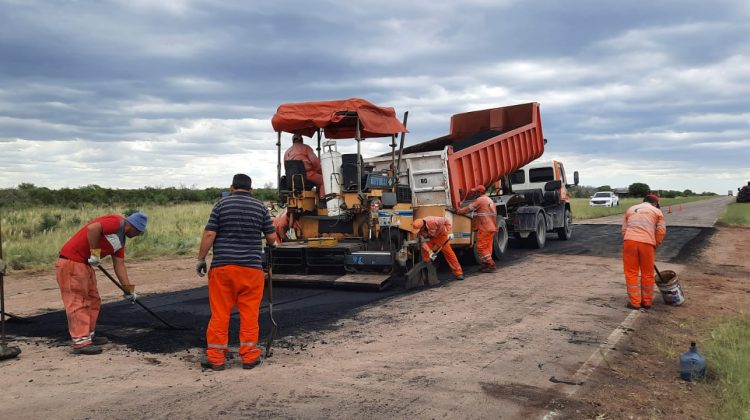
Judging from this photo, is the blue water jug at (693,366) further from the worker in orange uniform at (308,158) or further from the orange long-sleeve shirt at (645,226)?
the worker in orange uniform at (308,158)

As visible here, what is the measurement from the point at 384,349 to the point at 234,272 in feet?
5.11

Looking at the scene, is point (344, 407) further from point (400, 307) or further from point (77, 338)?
point (400, 307)

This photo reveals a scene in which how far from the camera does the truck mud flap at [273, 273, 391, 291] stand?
8584 mm

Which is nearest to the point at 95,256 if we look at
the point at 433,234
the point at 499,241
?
the point at 433,234

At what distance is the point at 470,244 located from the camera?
11.1 metres

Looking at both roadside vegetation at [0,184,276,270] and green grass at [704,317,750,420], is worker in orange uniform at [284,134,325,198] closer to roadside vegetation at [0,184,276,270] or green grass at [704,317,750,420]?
green grass at [704,317,750,420]

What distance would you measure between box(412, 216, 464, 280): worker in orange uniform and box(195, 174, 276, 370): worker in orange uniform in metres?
4.67

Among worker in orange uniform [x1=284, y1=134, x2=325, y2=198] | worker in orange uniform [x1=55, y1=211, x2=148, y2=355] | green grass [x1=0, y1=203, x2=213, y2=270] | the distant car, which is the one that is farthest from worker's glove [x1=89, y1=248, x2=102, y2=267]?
the distant car

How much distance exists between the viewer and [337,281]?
8734mm

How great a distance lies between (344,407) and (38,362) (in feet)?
9.31

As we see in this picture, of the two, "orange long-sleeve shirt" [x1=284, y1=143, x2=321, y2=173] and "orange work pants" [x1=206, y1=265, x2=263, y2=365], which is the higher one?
"orange long-sleeve shirt" [x1=284, y1=143, x2=321, y2=173]

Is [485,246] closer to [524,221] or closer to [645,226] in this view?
[524,221]

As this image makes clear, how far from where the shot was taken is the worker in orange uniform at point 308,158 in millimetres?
9562

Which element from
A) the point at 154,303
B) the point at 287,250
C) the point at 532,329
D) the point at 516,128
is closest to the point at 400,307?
the point at 532,329
